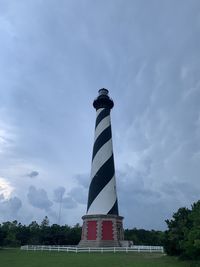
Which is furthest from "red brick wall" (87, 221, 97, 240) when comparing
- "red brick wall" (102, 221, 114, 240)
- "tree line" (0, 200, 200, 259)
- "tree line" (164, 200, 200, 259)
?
"tree line" (164, 200, 200, 259)

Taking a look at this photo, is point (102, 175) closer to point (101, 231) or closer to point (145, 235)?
point (101, 231)

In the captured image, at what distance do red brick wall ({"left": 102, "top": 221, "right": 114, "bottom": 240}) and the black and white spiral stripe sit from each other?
124 centimetres

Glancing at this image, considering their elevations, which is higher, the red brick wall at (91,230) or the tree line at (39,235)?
the tree line at (39,235)

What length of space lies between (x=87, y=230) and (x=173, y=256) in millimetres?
11961

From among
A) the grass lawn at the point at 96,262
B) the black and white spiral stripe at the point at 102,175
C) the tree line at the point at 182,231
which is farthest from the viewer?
the black and white spiral stripe at the point at 102,175

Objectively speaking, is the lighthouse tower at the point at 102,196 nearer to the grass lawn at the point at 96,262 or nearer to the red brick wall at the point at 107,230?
the red brick wall at the point at 107,230

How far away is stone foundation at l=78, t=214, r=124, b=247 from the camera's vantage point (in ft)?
102

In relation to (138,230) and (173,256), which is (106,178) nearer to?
(173,256)

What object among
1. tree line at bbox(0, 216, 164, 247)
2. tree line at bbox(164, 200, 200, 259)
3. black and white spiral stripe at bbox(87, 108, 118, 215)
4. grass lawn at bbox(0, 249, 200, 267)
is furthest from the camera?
tree line at bbox(0, 216, 164, 247)

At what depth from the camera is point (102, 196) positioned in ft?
109

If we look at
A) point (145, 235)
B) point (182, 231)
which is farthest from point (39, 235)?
point (182, 231)

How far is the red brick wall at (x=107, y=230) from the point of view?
31.7 meters

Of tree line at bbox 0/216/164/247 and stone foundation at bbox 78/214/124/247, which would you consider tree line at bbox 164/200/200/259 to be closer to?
stone foundation at bbox 78/214/124/247

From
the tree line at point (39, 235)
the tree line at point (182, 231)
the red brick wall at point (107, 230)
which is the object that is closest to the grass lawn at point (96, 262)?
the tree line at point (182, 231)
